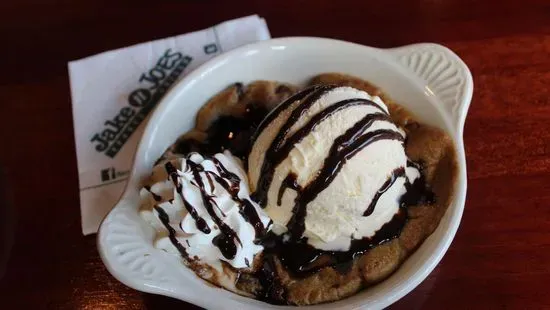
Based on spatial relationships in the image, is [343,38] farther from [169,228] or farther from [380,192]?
[169,228]

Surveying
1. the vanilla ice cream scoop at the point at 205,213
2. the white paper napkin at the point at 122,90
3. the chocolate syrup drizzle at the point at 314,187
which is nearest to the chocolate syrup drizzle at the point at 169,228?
the vanilla ice cream scoop at the point at 205,213

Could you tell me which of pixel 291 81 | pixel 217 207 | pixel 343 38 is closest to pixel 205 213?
pixel 217 207

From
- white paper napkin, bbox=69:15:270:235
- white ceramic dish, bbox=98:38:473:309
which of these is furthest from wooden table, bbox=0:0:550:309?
white ceramic dish, bbox=98:38:473:309

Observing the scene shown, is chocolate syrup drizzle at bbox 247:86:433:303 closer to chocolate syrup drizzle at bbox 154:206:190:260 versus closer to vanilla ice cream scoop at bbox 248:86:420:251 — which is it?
vanilla ice cream scoop at bbox 248:86:420:251

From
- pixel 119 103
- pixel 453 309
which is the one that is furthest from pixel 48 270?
pixel 453 309

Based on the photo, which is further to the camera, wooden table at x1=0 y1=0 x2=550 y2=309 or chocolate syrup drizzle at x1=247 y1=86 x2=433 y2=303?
wooden table at x1=0 y1=0 x2=550 y2=309

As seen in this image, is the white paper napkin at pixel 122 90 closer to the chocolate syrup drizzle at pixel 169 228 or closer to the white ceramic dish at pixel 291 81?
the white ceramic dish at pixel 291 81
